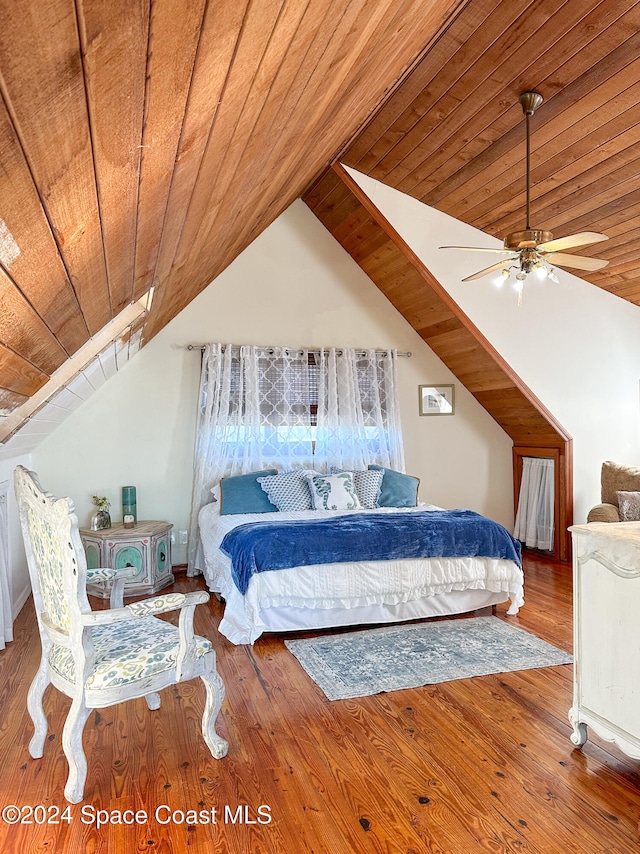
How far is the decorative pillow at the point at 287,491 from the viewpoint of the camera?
15.6 ft

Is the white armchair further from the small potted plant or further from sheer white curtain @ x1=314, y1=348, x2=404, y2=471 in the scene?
sheer white curtain @ x1=314, y1=348, x2=404, y2=471

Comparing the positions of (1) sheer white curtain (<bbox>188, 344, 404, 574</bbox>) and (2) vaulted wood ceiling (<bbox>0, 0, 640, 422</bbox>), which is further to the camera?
(1) sheer white curtain (<bbox>188, 344, 404, 574</bbox>)

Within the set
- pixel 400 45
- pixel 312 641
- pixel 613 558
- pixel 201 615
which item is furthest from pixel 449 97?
pixel 201 615

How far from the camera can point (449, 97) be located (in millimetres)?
3559

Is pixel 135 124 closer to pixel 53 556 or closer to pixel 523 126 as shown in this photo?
pixel 53 556

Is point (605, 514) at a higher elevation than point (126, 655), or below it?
higher

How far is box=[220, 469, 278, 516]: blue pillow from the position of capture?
15.3ft

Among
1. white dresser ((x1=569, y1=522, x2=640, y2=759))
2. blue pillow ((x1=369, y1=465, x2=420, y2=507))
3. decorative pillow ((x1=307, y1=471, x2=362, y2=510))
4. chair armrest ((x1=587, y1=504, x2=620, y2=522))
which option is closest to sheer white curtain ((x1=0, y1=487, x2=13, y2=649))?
decorative pillow ((x1=307, y1=471, x2=362, y2=510))

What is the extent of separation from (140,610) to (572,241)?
2.62 metres

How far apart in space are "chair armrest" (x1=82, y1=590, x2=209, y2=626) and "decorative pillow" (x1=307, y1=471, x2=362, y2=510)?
2609mm

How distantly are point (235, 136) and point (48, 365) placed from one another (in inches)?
42.5

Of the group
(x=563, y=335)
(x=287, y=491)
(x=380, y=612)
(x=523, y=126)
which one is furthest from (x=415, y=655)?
(x=563, y=335)

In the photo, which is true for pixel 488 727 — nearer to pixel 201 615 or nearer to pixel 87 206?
pixel 201 615

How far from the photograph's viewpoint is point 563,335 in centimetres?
535
